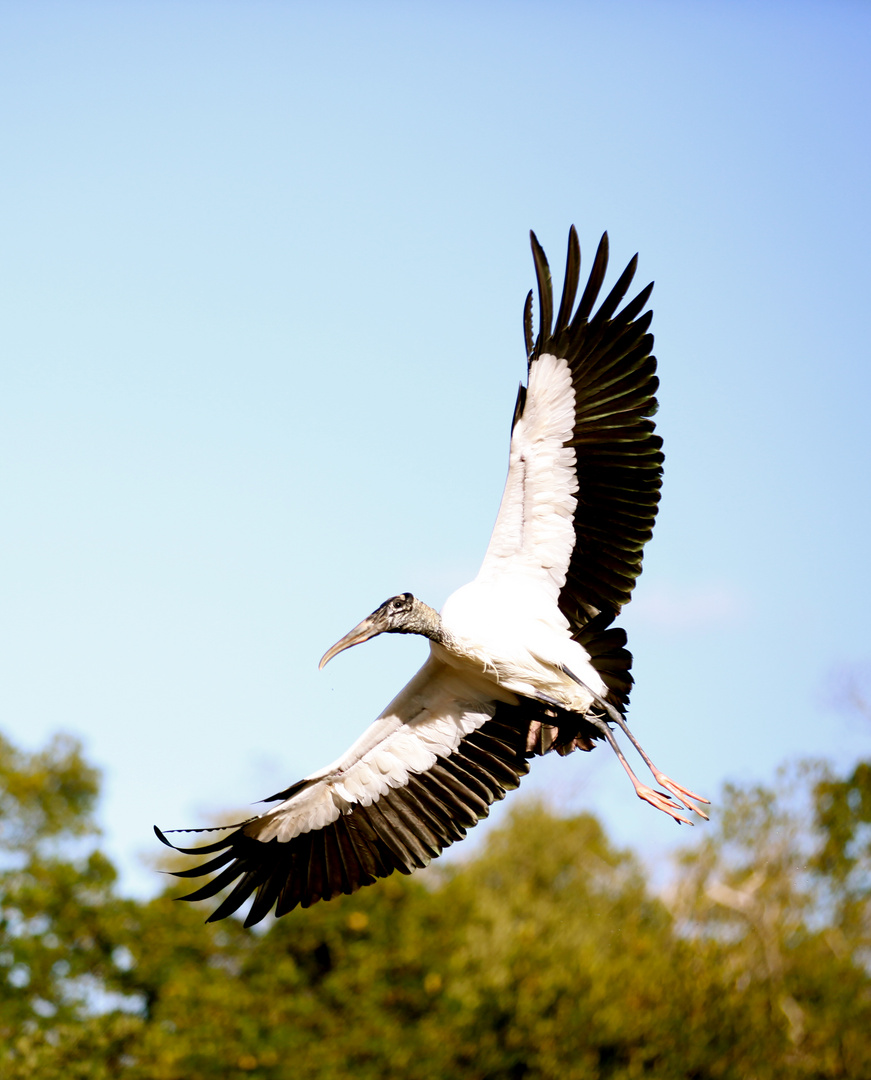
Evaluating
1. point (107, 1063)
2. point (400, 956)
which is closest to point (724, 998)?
point (400, 956)

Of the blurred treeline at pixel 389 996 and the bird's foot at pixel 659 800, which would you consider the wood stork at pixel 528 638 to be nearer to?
the bird's foot at pixel 659 800

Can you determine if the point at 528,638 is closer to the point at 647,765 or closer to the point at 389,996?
the point at 647,765

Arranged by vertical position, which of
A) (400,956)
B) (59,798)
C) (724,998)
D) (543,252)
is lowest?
(724,998)

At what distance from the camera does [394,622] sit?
8273mm

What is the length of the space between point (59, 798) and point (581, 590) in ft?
91.3

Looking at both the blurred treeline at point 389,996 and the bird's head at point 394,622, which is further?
the blurred treeline at point 389,996

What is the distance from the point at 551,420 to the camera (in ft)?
27.2

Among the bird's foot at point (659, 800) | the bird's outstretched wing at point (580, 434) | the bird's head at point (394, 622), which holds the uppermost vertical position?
the bird's outstretched wing at point (580, 434)

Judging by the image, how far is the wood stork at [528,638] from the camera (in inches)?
327

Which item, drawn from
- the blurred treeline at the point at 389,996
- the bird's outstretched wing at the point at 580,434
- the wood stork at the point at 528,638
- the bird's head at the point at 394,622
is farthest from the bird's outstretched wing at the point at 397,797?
the blurred treeline at the point at 389,996

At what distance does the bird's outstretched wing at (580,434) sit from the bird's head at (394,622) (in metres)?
0.60

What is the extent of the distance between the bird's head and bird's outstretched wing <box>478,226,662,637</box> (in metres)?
0.60

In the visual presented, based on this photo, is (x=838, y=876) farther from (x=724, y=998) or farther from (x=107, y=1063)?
(x=107, y=1063)

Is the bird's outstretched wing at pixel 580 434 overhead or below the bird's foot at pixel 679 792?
overhead
